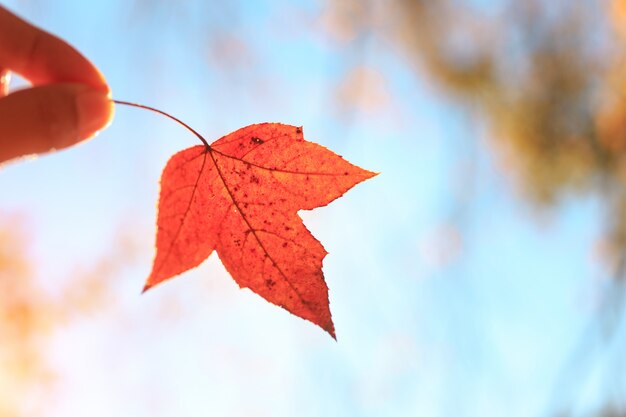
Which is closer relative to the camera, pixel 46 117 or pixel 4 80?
pixel 46 117

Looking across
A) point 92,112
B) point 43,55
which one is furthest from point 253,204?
point 43,55

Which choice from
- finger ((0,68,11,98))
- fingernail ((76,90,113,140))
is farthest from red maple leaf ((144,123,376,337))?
finger ((0,68,11,98))

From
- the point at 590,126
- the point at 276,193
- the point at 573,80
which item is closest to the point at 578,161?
the point at 590,126

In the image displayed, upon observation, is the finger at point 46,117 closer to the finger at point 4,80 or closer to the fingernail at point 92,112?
the fingernail at point 92,112

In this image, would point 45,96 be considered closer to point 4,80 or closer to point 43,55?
point 43,55

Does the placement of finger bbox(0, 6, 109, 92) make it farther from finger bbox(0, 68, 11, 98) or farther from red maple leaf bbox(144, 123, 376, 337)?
→ red maple leaf bbox(144, 123, 376, 337)

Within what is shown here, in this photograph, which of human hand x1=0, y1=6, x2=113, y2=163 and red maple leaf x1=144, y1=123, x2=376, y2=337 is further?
red maple leaf x1=144, y1=123, x2=376, y2=337
